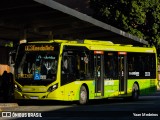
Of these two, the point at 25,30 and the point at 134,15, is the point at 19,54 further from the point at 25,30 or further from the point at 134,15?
the point at 134,15

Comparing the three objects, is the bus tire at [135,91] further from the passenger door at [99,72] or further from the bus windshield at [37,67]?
the bus windshield at [37,67]

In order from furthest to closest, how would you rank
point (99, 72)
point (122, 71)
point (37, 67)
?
point (122, 71) → point (99, 72) → point (37, 67)

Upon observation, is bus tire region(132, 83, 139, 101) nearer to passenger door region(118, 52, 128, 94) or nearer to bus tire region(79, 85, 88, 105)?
passenger door region(118, 52, 128, 94)

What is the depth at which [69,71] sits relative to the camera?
68.8ft

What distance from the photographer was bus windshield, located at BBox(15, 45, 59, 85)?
20.5m

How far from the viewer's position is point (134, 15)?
154 ft

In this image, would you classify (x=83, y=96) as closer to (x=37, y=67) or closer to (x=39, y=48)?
(x=37, y=67)

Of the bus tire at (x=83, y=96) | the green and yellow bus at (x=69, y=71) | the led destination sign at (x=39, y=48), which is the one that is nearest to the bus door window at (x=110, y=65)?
the green and yellow bus at (x=69, y=71)

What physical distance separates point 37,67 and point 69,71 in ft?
4.15

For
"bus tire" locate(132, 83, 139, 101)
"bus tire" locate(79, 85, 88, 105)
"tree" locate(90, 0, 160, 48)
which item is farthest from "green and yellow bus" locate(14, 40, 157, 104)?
"tree" locate(90, 0, 160, 48)

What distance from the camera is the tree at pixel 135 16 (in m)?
46.8

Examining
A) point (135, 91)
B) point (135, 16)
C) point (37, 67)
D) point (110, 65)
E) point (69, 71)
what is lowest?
point (135, 91)

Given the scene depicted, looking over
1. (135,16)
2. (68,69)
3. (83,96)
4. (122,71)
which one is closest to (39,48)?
(68,69)

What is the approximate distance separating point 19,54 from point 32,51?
0.60m
